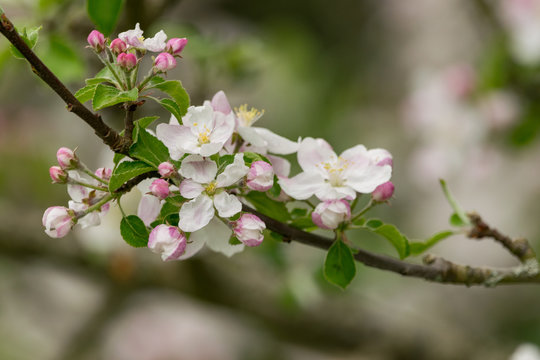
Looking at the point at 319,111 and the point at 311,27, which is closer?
the point at 319,111

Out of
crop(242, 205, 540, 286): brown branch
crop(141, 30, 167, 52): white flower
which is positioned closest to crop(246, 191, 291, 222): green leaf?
crop(242, 205, 540, 286): brown branch

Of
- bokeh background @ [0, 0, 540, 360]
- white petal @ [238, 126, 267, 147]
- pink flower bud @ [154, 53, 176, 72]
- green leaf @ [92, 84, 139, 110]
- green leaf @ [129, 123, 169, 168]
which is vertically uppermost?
bokeh background @ [0, 0, 540, 360]

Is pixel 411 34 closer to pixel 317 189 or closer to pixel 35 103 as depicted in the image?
pixel 35 103

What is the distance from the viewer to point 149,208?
42cm

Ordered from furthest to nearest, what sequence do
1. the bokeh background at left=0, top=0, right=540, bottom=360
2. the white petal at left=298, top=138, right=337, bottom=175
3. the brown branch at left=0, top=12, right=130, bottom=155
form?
the bokeh background at left=0, top=0, right=540, bottom=360 → the white petal at left=298, top=138, right=337, bottom=175 → the brown branch at left=0, top=12, right=130, bottom=155

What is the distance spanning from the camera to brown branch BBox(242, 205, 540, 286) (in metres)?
0.43

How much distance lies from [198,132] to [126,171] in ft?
0.16

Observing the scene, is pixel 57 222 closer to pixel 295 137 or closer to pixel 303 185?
pixel 303 185

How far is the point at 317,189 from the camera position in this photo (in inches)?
17.1

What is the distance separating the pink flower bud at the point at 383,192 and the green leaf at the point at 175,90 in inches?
5.8

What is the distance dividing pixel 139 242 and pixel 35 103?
6.32 ft

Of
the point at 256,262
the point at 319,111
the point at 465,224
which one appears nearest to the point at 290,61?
the point at 319,111

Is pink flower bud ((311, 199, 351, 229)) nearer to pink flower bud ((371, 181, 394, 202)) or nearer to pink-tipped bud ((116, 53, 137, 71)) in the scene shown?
pink flower bud ((371, 181, 394, 202))

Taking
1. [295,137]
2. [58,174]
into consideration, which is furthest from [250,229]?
[295,137]
